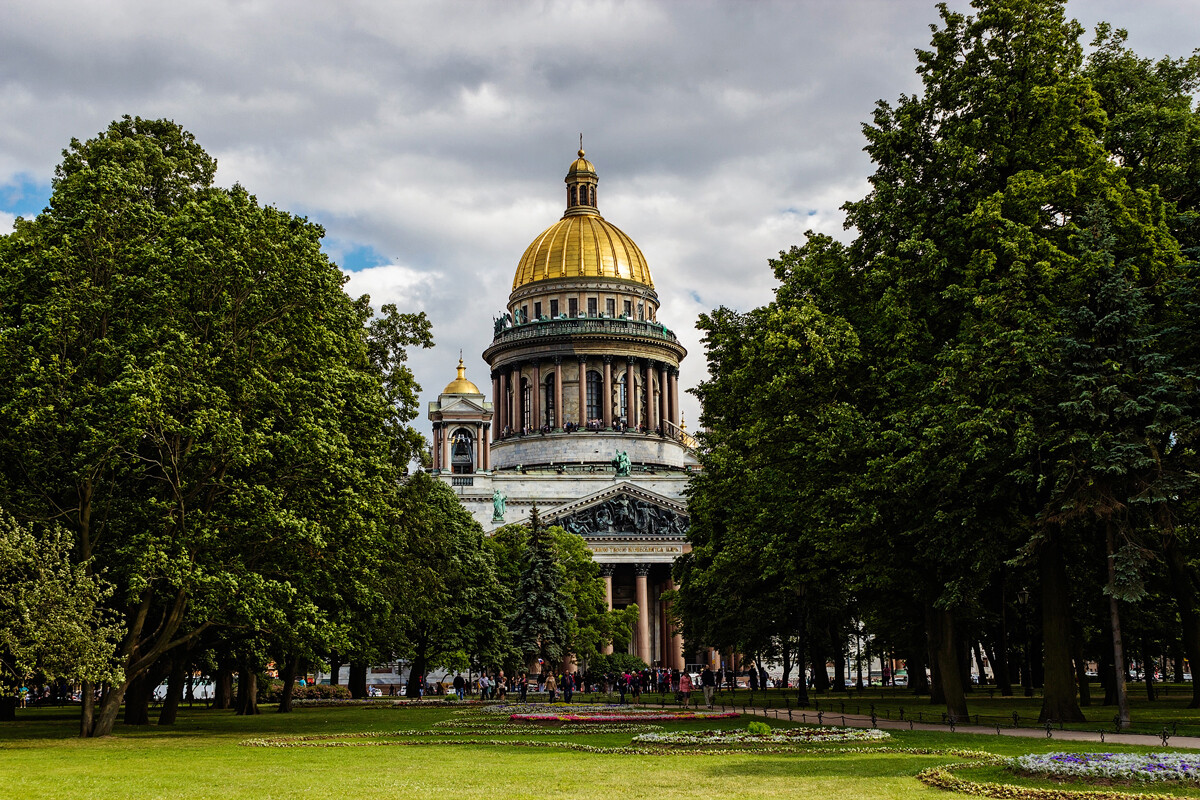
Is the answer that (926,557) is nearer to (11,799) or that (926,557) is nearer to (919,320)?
(919,320)

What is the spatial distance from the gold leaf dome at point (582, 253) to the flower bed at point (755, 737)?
305ft

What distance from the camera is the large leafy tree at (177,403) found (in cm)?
2719

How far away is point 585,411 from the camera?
11488cm

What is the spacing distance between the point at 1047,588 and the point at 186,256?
2079cm

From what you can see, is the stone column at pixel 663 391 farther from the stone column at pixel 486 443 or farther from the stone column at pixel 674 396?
the stone column at pixel 486 443

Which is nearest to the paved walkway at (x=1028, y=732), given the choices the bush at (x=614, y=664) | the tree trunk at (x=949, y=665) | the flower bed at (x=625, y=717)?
the tree trunk at (x=949, y=665)

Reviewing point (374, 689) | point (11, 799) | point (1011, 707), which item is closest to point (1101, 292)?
point (1011, 707)

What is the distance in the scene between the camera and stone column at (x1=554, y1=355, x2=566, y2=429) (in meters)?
116

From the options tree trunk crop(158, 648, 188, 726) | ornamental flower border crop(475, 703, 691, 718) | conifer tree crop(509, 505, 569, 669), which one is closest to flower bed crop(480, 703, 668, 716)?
ornamental flower border crop(475, 703, 691, 718)

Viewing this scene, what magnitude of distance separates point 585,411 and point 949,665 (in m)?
85.2

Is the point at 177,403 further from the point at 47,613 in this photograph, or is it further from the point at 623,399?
the point at 623,399

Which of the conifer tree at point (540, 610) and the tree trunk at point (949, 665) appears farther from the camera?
the conifer tree at point (540, 610)

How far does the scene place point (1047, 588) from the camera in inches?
1155

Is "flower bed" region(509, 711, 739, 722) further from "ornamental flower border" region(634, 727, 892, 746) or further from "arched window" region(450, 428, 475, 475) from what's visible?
"arched window" region(450, 428, 475, 475)
